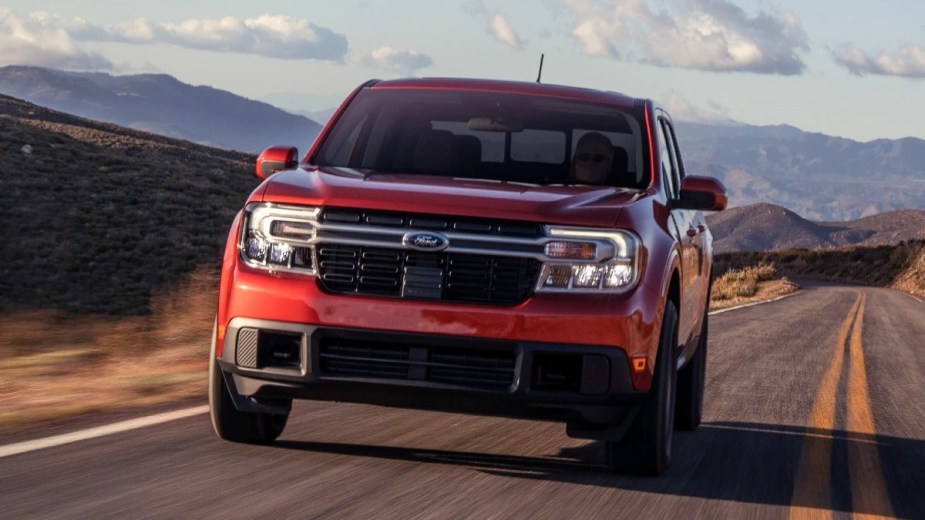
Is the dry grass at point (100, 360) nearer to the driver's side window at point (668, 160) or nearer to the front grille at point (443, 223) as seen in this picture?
the front grille at point (443, 223)

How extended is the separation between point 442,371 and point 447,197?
2.43 feet

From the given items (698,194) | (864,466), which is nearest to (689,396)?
(864,466)

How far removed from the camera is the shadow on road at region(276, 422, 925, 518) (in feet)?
21.0

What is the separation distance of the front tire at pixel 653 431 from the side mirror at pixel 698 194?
2.95 ft

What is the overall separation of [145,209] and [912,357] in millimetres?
28891

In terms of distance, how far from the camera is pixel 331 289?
5.97m

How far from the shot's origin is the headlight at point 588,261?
5.95 m

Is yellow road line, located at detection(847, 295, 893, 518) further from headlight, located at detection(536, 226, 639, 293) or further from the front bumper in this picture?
headlight, located at detection(536, 226, 639, 293)

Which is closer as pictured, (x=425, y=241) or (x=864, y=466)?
(x=425, y=241)

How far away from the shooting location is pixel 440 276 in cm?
590

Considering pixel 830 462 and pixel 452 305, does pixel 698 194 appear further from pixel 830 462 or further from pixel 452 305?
pixel 452 305

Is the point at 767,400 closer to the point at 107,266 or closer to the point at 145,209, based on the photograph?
the point at 107,266

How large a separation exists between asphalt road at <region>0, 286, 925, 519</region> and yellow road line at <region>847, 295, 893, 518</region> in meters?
0.02

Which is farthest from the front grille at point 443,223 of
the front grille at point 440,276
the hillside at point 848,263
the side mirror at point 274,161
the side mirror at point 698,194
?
the hillside at point 848,263
